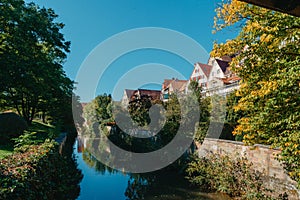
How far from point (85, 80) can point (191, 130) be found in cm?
1055

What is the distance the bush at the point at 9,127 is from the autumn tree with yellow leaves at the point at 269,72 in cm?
989

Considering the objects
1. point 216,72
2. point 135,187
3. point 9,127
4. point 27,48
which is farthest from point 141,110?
point 216,72

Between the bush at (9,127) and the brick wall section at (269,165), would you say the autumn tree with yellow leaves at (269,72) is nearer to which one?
the brick wall section at (269,165)

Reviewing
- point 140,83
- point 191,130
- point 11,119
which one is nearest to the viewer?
point 11,119

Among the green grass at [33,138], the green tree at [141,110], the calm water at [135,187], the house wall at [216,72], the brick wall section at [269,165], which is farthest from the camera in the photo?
the house wall at [216,72]

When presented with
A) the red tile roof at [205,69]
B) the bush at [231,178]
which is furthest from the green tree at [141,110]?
the red tile roof at [205,69]

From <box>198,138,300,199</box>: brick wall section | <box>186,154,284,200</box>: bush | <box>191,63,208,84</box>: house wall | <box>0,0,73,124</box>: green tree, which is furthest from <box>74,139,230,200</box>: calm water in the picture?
<box>191,63,208,84</box>: house wall

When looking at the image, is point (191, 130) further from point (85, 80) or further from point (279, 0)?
point (279, 0)

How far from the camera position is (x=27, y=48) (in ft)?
37.7

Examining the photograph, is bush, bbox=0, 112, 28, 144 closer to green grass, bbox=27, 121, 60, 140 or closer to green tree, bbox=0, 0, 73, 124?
green grass, bbox=27, 121, 60, 140

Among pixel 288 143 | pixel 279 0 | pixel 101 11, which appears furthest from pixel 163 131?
pixel 279 0

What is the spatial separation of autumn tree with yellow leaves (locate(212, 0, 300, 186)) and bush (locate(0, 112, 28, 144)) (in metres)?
9.89

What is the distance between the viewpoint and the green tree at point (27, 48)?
10688 mm

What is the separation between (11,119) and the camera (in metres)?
9.63
